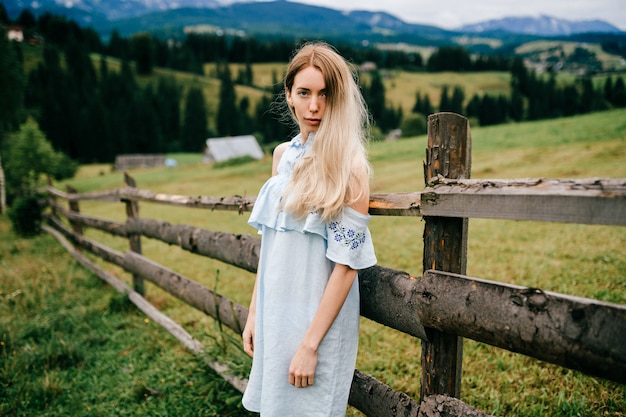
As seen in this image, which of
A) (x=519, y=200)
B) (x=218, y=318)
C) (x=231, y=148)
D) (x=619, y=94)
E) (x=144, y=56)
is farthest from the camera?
(x=144, y=56)

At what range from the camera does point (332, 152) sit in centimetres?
182

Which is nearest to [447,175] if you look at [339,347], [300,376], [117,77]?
[339,347]

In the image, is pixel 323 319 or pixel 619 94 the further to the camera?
pixel 619 94

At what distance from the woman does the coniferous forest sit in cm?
4200

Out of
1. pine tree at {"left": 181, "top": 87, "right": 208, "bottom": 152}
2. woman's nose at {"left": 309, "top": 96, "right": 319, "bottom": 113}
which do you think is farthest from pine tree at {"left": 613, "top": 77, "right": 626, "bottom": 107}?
woman's nose at {"left": 309, "top": 96, "right": 319, "bottom": 113}

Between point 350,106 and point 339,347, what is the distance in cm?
110

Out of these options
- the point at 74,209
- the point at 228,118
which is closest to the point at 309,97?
the point at 74,209

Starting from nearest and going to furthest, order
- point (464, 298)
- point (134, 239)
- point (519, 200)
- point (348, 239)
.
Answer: point (519, 200) → point (464, 298) → point (348, 239) → point (134, 239)

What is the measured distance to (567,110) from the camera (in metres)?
A: 66.6

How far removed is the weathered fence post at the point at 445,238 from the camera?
1702 millimetres

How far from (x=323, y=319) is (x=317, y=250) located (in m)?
0.30

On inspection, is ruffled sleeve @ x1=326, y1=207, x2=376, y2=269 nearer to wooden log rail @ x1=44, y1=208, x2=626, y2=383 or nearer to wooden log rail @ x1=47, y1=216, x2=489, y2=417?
wooden log rail @ x1=44, y1=208, x2=626, y2=383

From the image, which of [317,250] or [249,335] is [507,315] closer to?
[317,250]

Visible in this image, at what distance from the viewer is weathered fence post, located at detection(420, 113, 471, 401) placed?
5.58ft
